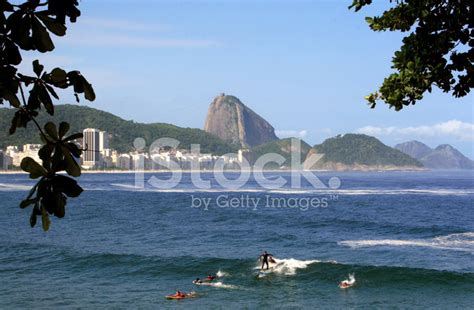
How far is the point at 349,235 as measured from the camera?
4931 centimetres

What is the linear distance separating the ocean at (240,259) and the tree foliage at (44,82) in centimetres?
2329

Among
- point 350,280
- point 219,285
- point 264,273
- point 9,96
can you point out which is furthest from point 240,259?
point 9,96

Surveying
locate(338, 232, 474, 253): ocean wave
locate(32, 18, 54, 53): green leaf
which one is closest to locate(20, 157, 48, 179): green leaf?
locate(32, 18, 54, 53): green leaf

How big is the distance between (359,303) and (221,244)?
63.2 ft

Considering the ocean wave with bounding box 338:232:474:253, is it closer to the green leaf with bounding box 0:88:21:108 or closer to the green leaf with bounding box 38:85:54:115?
the green leaf with bounding box 38:85:54:115

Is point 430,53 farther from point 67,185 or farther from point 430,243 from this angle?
point 430,243

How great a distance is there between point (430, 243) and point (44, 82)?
45354mm

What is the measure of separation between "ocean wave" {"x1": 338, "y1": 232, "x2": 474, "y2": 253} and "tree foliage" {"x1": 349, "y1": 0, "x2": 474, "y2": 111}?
121ft

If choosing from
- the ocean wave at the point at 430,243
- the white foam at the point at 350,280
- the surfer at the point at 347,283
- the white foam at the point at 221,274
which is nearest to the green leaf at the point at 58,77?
the surfer at the point at 347,283

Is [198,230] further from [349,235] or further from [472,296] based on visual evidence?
[472,296]

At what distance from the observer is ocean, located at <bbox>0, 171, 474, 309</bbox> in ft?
89.0

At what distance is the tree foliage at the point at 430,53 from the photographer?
22.4 feet

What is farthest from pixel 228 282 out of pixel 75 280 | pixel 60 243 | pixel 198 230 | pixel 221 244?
pixel 198 230

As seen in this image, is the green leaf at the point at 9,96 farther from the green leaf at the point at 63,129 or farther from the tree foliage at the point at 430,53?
the tree foliage at the point at 430,53
